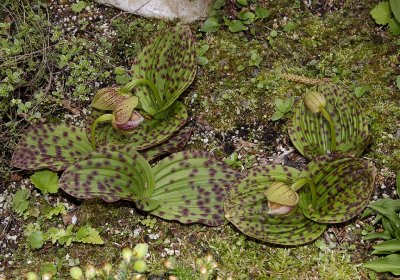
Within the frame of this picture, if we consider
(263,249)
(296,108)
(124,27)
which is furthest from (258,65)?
(263,249)

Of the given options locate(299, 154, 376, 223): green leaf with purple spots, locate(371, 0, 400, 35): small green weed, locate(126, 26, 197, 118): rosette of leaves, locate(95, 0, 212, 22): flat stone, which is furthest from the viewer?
locate(95, 0, 212, 22): flat stone

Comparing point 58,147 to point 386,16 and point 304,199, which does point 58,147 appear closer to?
point 304,199

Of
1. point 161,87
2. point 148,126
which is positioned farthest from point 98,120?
point 161,87

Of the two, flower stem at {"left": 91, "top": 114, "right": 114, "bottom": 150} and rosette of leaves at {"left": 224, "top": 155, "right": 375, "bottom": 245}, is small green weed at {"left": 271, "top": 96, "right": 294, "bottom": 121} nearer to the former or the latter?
rosette of leaves at {"left": 224, "top": 155, "right": 375, "bottom": 245}

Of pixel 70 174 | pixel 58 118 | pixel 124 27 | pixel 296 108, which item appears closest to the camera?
pixel 70 174

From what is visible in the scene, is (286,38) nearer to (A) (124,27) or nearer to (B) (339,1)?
(B) (339,1)

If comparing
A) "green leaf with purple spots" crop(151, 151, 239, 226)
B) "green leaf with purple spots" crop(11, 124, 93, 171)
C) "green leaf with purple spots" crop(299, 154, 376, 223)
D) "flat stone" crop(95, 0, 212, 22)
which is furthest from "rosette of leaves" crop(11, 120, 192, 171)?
"flat stone" crop(95, 0, 212, 22)
